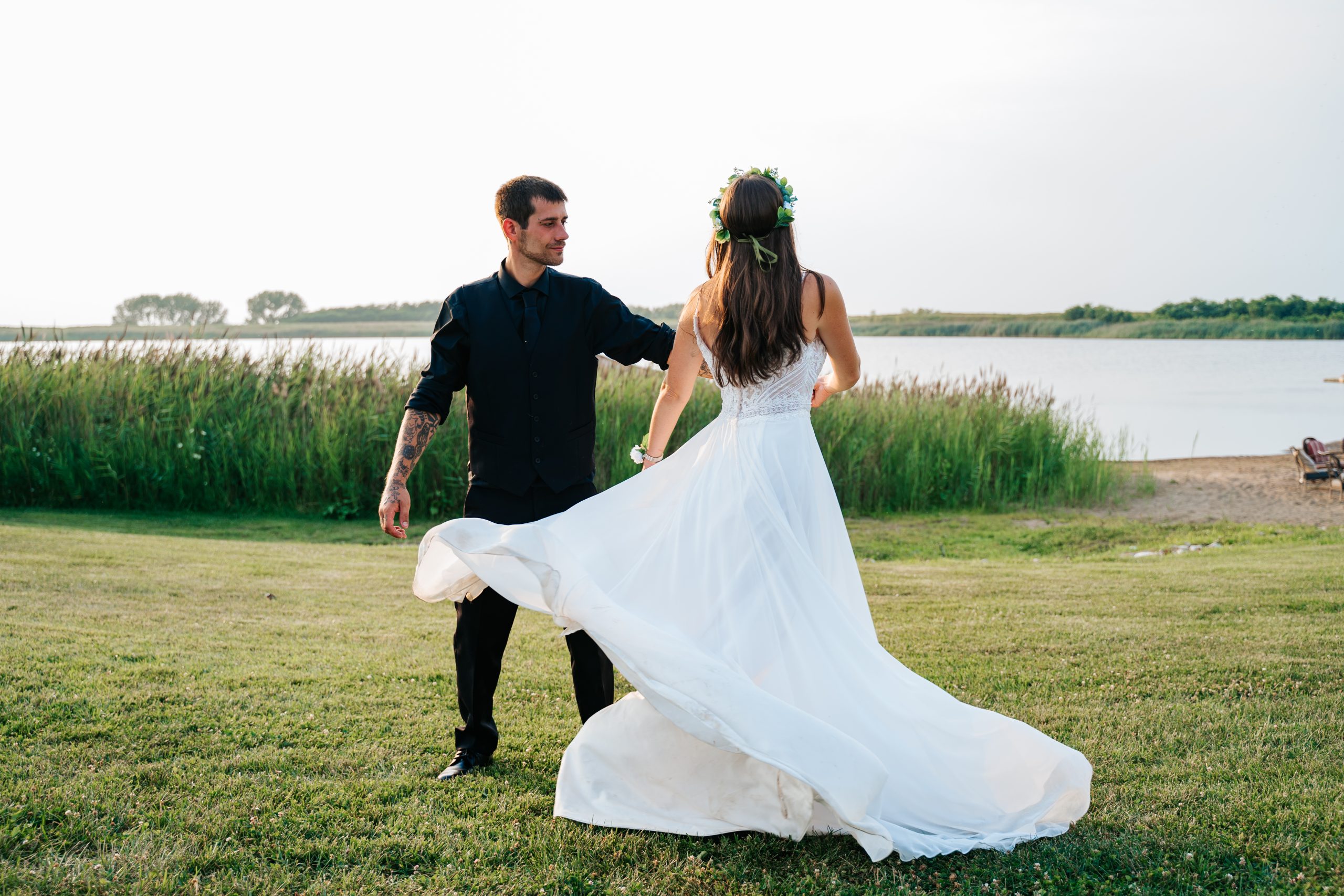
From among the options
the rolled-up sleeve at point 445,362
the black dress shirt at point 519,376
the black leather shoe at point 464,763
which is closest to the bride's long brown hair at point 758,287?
the black dress shirt at point 519,376

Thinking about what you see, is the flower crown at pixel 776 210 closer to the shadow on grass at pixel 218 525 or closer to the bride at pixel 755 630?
the bride at pixel 755 630

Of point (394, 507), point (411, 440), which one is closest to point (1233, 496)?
point (411, 440)

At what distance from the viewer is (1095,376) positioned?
3372 centimetres

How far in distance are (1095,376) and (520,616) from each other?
103ft

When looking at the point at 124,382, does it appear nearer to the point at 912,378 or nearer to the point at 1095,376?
the point at 912,378

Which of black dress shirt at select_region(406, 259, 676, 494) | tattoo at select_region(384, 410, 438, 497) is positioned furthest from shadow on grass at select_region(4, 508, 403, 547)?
black dress shirt at select_region(406, 259, 676, 494)

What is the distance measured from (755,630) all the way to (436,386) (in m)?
1.69

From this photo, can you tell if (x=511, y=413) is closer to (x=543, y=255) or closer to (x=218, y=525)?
(x=543, y=255)

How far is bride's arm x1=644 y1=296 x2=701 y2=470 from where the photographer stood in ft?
11.7

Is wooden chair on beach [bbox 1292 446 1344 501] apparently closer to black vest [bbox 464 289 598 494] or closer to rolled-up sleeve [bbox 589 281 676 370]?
rolled-up sleeve [bbox 589 281 676 370]

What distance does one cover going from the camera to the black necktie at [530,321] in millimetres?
3805

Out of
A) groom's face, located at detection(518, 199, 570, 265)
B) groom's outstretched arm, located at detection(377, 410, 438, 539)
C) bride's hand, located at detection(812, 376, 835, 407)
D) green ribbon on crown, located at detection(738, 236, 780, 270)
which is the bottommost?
groom's outstretched arm, located at detection(377, 410, 438, 539)

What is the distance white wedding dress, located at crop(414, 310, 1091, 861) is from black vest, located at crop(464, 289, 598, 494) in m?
0.38

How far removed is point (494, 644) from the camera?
3.85m
